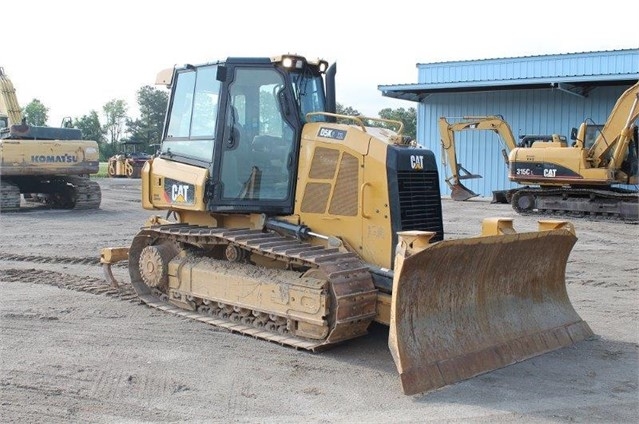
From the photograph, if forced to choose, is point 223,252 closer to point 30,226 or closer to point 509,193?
point 30,226

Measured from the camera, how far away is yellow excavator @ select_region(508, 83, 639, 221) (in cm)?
1939

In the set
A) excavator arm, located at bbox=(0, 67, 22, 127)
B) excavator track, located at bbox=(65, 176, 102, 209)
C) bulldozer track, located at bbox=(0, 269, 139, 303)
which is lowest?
bulldozer track, located at bbox=(0, 269, 139, 303)

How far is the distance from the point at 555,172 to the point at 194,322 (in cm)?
1567

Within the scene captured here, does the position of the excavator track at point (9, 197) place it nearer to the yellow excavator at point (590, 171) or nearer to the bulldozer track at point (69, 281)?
the bulldozer track at point (69, 281)

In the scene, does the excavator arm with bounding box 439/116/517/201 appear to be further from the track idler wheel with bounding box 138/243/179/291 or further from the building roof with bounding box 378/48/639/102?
the track idler wheel with bounding box 138/243/179/291

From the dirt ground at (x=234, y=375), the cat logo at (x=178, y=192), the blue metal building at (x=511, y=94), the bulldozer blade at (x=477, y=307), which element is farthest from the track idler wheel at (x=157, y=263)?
the blue metal building at (x=511, y=94)

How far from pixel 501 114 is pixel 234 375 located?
25.0 metres

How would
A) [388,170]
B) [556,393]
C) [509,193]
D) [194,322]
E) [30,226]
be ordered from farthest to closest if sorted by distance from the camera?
[509,193]
[30,226]
[194,322]
[388,170]
[556,393]

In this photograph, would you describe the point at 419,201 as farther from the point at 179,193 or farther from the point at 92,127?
the point at 92,127

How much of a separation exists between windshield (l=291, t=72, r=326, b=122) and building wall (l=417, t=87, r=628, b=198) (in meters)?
20.8

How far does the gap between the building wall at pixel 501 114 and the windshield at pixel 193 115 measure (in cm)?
2120

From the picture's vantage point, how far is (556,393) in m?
5.50

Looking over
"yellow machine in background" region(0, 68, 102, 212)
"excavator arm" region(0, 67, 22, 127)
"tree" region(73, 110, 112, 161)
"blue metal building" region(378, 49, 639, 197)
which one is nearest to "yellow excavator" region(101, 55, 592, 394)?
"yellow machine in background" region(0, 68, 102, 212)

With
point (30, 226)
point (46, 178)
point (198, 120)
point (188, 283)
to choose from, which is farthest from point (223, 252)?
point (46, 178)
